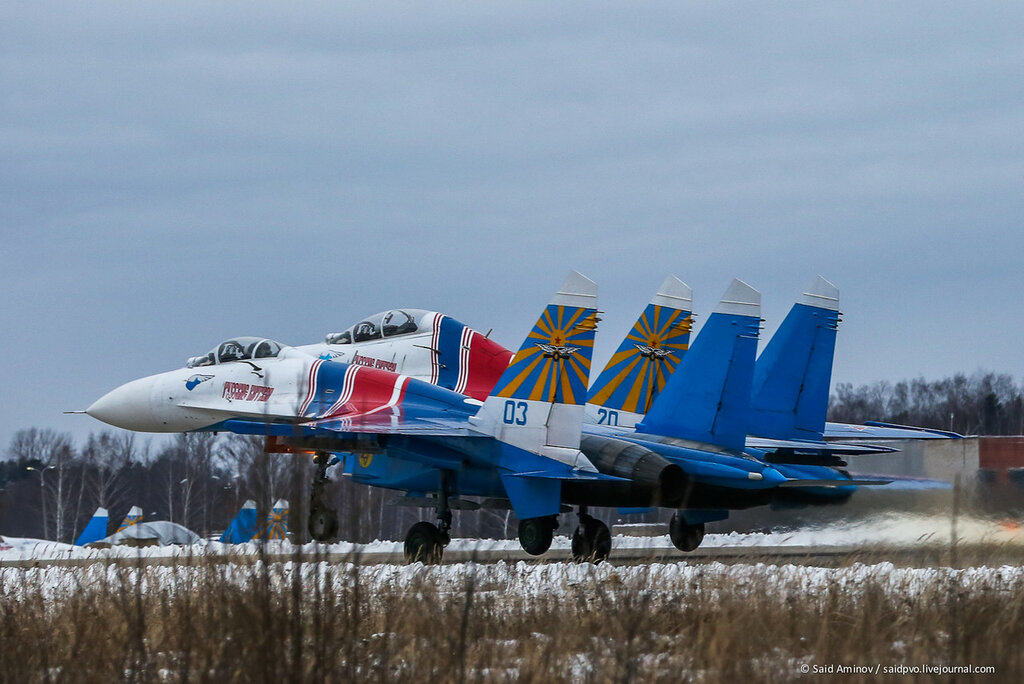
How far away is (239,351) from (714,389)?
24.0 ft

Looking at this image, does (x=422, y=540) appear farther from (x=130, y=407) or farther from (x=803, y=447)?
(x=803, y=447)

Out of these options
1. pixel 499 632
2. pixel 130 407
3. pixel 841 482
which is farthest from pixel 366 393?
pixel 499 632

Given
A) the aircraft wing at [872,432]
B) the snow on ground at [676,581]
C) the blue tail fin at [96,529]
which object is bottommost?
the blue tail fin at [96,529]

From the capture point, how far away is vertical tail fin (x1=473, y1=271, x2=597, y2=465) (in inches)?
590

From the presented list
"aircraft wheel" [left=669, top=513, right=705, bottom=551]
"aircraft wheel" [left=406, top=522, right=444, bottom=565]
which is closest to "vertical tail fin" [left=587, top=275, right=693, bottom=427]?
"aircraft wheel" [left=669, top=513, right=705, bottom=551]

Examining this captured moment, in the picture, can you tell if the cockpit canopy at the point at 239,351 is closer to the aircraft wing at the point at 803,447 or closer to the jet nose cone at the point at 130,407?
the jet nose cone at the point at 130,407

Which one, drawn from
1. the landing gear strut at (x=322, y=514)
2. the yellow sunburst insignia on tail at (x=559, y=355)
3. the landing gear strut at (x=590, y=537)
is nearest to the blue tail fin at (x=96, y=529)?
the landing gear strut at (x=590, y=537)

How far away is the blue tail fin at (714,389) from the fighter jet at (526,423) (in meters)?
0.02

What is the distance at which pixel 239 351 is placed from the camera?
17.7 m

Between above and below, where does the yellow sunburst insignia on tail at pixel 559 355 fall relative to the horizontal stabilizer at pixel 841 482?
above

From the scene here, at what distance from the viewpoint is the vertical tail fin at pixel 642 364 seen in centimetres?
1923

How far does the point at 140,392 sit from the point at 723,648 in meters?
14.1

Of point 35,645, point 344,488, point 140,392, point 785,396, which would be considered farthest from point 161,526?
point 344,488

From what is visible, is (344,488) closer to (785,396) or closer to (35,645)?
(35,645)
